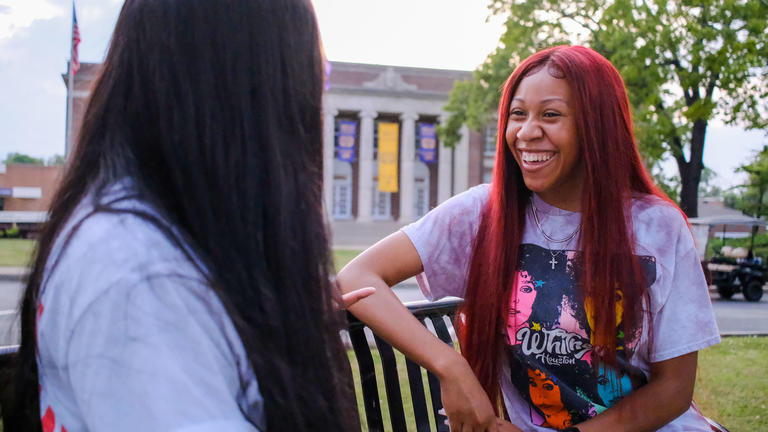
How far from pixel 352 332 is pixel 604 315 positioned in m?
0.95

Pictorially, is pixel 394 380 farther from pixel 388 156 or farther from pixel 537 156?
pixel 388 156

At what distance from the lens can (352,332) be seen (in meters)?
2.50

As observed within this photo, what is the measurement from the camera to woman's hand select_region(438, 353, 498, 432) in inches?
74.5

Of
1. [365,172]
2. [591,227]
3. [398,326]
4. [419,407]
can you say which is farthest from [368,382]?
[365,172]

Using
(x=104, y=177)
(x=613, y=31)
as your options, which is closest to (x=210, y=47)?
(x=104, y=177)

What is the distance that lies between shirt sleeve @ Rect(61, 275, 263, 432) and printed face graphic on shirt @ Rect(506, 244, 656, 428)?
1.36 m

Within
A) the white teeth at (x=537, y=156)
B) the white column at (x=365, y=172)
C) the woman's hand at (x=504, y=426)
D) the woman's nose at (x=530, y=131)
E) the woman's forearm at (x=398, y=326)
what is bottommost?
the white column at (x=365, y=172)

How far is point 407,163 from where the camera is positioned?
4525cm

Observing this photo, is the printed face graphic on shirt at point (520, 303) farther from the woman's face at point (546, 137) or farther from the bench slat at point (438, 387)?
the bench slat at point (438, 387)

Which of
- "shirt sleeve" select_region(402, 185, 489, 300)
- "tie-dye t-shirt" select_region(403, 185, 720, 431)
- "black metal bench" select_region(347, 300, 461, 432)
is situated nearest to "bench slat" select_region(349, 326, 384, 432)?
"black metal bench" select_region(347, 300, 461, 432)

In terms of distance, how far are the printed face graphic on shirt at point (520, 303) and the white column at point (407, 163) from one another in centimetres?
4226

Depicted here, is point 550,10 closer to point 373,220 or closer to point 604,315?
point 604,315

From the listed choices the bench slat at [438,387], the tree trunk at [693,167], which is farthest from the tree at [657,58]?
the bench slat at [438,387]

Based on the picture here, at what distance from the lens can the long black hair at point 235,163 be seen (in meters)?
1.00
